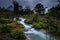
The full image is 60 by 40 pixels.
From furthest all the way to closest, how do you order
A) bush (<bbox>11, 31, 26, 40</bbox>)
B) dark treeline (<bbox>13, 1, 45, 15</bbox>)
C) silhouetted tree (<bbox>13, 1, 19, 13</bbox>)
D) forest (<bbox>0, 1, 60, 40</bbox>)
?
1. dark treeline (<bbox>13, 1, 45, 15</bbox>)
2. silhouetted tree (<bbox>13, 1, 19, 13</bbox>)
3. forest (<bbox>0, 1, 60, 40</bbox>)
4. bush (<bbox>11, 31, 26, 40</bbox>)

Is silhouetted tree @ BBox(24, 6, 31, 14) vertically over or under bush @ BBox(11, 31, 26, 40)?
over

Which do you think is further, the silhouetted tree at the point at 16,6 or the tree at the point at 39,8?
the tree at the point at 39,8

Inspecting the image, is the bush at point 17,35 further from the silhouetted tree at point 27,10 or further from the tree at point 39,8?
the tree at point 39,8

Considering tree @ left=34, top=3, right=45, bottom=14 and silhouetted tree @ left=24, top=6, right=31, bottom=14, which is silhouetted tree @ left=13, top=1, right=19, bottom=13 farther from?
tree @ left=34, top=3, right=45, bottom=14

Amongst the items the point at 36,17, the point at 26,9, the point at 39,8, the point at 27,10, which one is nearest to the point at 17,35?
the point at 26,9

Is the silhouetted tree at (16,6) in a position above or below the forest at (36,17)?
above

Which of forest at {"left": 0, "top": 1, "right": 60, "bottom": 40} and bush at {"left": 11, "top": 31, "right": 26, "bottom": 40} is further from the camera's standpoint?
forest at {"left": 0, "top": 1, "right": 60, "bottom": 40}


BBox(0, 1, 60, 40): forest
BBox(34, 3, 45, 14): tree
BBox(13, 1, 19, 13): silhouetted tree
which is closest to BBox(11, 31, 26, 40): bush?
BBox(0, 1, 60, 40): forest

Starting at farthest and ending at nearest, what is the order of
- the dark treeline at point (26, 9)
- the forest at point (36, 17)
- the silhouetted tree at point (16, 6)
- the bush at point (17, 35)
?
the dark treeline at point (26, 9)
the silhouetted tree at point (16, 6)
the forest at point (36, 17)
the bush at point (17, 35)

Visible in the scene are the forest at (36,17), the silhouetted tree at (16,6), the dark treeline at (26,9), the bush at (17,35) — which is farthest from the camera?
the dark treeline at (26,9)

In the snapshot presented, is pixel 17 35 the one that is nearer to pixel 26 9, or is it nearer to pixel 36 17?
pixel 26 9

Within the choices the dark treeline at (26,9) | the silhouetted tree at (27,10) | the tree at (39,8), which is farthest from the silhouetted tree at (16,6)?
the tree at (39,8)

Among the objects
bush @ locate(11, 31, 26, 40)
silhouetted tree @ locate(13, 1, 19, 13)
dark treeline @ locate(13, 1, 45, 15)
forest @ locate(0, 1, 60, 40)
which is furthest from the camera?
dark treeline @ locate(13, 1, 45, 15)

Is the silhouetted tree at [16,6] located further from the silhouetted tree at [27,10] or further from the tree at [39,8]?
the tree at [39,8]
